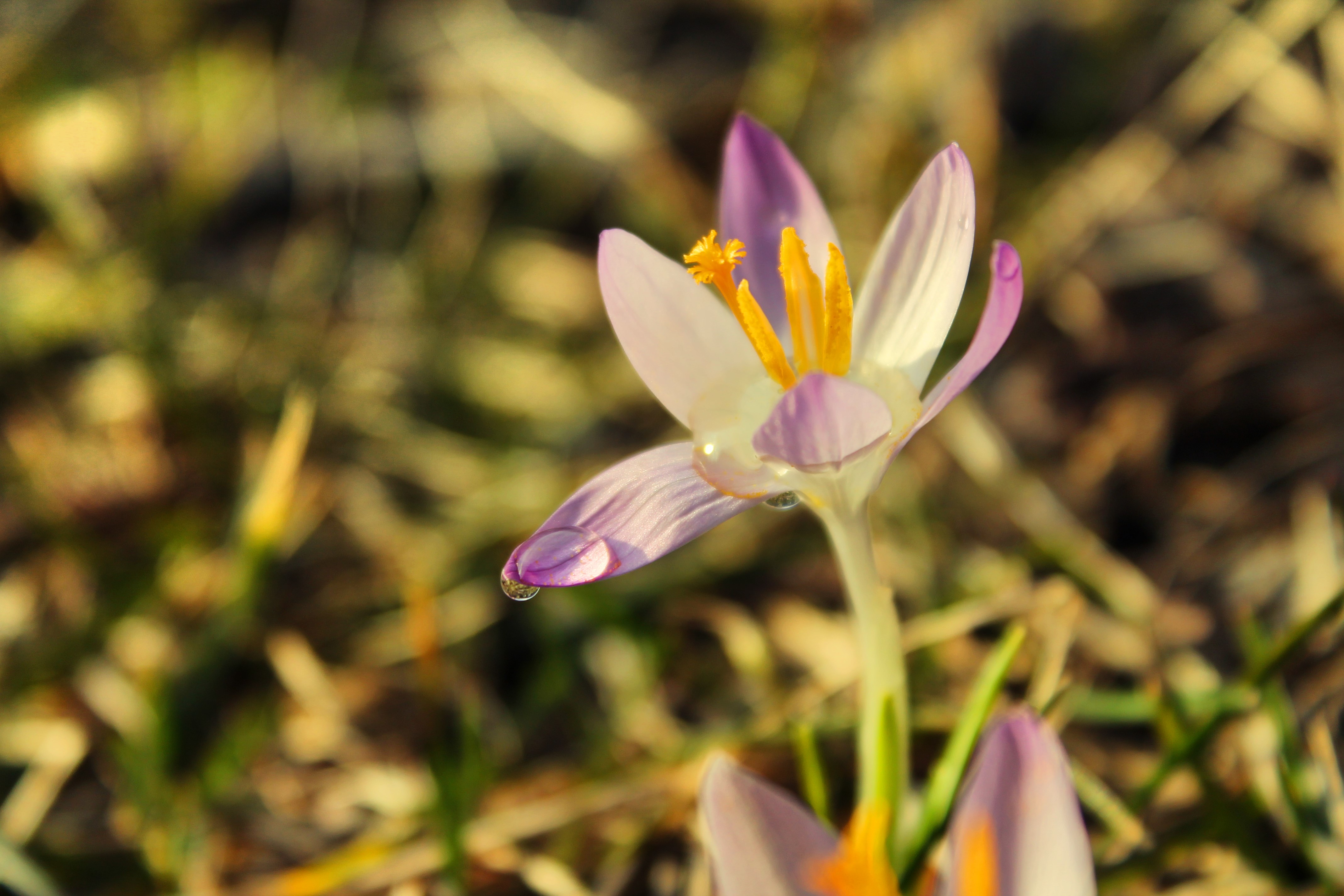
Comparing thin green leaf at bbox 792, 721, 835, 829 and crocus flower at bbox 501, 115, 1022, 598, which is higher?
crocus flower at bbox 501, 115, 1022, 598

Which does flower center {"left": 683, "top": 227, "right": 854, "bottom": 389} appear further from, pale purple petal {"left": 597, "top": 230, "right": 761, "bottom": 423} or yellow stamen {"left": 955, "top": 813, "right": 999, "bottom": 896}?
yellow stamen {"left": 955, "top": 813, "right": 999, "bottom": 896}

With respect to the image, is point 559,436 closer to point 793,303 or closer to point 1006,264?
point 793,303

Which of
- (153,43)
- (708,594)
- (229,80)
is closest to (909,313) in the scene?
(708,594)

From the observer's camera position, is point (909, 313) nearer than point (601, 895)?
Yes

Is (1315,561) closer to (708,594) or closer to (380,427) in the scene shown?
(708,594)

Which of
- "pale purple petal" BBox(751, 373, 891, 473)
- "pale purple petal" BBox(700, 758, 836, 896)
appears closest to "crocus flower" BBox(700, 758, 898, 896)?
"pale purple petal" BBox(700, 758, 836, 896)

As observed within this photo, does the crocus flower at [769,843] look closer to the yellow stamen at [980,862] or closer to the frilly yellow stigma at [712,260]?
the yellow stamen at [980,862]
